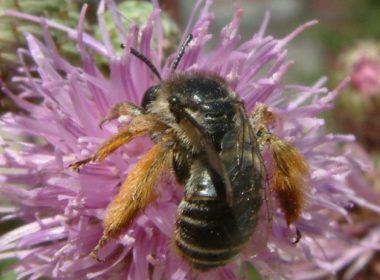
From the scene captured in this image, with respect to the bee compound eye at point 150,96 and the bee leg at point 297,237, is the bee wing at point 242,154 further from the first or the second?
the bee leg at point 297,237

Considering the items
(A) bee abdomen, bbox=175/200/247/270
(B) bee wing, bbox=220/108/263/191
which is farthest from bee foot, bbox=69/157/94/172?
(B) bee wing, bbox=220/108/263/191

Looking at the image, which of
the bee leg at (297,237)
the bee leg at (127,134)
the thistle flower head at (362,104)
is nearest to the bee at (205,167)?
the bee leg at (127,134)

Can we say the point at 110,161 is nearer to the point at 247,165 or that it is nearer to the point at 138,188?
the point at 138,188

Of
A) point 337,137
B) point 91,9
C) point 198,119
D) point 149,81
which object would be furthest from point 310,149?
point 91,9

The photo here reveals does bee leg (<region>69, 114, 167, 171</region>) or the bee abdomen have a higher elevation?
bee leg (<region>69, 114, 167, 171</region>)

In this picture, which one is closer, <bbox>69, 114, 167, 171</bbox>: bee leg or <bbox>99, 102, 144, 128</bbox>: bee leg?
<bbox>69, 114, 167, 171</bbox>: bee leg

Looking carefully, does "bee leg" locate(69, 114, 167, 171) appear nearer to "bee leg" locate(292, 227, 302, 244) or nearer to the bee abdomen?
the bee abdomen
